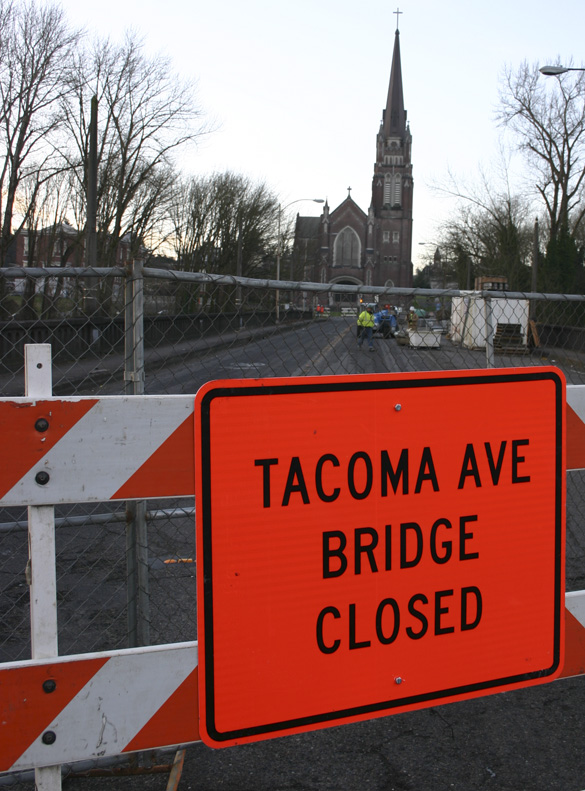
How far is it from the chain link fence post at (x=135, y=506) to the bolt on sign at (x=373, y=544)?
1007 millimetres

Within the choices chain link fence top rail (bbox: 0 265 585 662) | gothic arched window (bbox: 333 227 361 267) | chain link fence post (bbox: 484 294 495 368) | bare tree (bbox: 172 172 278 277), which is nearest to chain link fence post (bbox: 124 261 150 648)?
chain link fence top rail (bbox: 0 265 585 662)

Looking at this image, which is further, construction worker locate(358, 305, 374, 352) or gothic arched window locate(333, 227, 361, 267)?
gothic arched window locate(333, 227, 361, 267)

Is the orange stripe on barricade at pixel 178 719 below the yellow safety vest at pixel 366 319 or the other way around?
below

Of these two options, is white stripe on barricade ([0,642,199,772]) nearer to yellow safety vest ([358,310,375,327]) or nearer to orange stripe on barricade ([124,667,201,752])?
orange stripe on barricade ([124,667,201,752])

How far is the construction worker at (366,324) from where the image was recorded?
4441mm

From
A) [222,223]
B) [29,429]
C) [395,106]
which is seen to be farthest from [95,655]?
[395,106]

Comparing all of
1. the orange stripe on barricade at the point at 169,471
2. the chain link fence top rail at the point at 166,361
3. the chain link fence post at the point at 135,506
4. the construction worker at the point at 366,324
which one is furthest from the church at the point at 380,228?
the orange stripe on barricade at the point at 169,471

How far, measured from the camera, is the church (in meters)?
112

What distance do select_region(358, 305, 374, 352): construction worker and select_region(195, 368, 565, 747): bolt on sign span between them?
5.75 ft

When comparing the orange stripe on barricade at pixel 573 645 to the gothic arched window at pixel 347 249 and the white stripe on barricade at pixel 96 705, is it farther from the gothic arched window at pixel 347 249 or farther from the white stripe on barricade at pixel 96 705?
the gothic arched window at pixel 347 249

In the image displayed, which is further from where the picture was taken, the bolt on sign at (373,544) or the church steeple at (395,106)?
the church steeple at (395,106)

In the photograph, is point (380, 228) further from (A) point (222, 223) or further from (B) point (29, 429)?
(B) point (29, 429)

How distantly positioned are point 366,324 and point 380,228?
373ft

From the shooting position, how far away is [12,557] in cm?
→ 585
